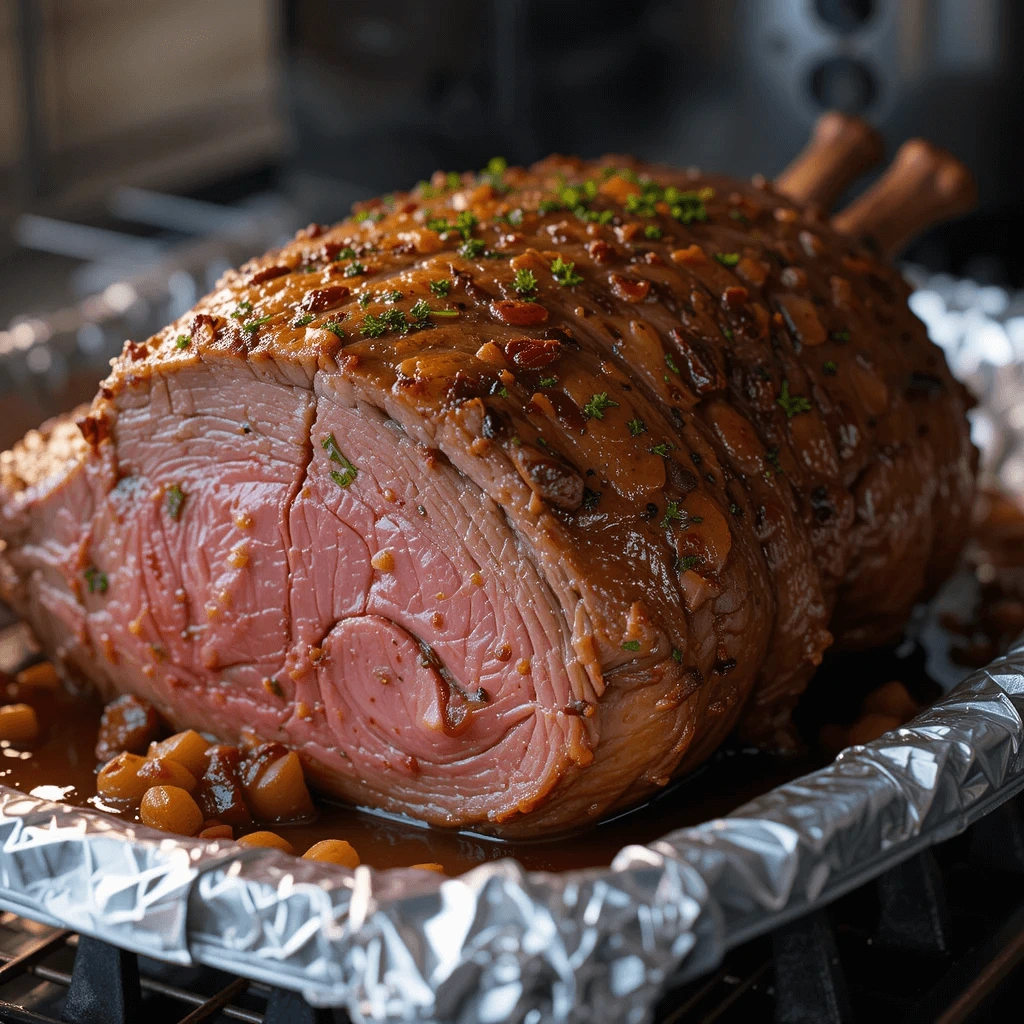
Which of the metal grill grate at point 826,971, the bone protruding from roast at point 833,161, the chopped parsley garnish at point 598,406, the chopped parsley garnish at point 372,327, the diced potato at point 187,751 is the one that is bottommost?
the metal grill grate at point 826,971

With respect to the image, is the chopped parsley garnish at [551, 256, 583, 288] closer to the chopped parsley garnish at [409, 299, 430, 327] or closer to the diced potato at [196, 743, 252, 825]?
the chopped parsley garnish at [409, 299, 430, 327]

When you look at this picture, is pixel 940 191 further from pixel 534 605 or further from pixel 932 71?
pixel 534 605

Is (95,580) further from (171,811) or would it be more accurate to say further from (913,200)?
(913,200)

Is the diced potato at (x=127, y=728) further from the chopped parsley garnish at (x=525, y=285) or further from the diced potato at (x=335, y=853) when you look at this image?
the chopped parsley garnish at (x=525, y=285)

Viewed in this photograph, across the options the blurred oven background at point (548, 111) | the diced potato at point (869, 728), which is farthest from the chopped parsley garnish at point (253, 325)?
the blurred oven background at point (548, 111)

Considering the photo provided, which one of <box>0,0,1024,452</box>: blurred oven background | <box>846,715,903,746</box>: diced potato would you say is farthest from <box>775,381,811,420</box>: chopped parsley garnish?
<box>0,0,1024,452</box>: blurred oven background

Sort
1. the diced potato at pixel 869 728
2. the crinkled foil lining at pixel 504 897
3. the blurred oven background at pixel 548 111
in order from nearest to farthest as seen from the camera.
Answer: the crinkled foil lining at pixel 504 897 < the diced potato at pixel 869 728 < the blurred oven background at pixel 548 111

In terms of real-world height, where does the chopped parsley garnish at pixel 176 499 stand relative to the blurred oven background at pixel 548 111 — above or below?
below
